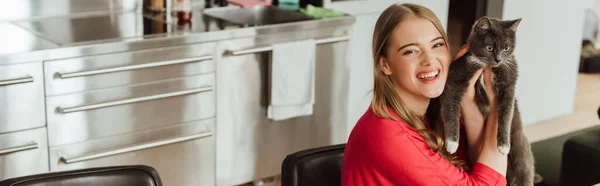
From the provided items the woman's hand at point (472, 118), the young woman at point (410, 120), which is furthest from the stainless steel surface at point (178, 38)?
the woman's hand at point (472, 118)

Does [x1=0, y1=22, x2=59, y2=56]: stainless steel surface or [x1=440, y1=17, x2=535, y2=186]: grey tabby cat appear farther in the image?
[x1=0, y1=22, x2=59, y2=56]: stainless steel surface

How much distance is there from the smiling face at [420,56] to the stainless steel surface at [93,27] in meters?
1.71

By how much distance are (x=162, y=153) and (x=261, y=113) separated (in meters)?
0.48

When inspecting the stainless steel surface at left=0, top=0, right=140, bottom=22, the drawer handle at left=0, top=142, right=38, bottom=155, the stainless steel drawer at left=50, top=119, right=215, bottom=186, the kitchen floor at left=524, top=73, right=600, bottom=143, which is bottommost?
the kitchen floor at left=524, top=73, right=600, bottom=143

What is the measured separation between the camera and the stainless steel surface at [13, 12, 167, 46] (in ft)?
10.7

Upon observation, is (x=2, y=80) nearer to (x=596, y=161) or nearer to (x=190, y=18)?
(x=190, y=18)

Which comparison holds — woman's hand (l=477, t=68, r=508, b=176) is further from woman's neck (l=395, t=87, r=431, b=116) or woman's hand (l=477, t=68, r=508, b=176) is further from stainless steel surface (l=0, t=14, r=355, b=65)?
stainless steel surface (l=0, t=14, r=355, b=65)

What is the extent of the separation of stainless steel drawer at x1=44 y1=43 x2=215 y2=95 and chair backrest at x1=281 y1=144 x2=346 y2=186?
133cm

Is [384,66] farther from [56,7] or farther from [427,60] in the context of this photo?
[56,7]

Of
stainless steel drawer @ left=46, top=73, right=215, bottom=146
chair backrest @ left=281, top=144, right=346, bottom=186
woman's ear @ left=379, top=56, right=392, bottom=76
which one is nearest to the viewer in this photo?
woman's ear @ left=379, top=56, right=392, bottom=76

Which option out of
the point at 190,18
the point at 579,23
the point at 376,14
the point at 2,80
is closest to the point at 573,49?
the point at 579,23

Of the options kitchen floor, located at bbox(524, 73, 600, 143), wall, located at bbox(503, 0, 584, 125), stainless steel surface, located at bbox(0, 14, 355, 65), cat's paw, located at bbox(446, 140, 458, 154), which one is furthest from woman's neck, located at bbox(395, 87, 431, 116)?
kitchen floor, located at bbox(524, 73, 600, 143)

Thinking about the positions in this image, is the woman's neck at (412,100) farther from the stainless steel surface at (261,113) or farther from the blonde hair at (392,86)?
the stainless steel surface at (261,113)

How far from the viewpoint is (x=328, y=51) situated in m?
3.74
